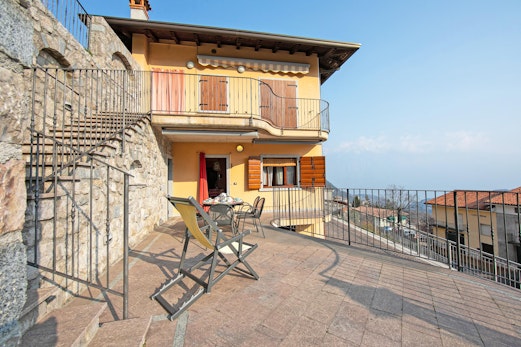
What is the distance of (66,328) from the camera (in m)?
1.50

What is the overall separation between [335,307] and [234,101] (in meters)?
7.19

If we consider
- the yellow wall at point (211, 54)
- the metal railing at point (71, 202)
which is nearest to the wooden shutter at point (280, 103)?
the yellow wall at point (211, 54)

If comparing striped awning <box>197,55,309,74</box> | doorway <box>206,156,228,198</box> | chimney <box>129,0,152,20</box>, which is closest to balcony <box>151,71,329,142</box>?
striped awning <box>197,55,309,74</box>

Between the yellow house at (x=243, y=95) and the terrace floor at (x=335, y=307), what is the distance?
15.2ft

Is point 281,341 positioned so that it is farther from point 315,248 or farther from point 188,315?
point 315,248

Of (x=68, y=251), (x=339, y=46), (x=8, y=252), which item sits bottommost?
(x=68, y=251)

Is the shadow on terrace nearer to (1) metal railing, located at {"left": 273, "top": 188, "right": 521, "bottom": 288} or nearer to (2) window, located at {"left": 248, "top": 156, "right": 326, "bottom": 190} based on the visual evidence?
(1) metal railing, located at {"left": 273, "top": 188, "right": 521, "bottom": 288}

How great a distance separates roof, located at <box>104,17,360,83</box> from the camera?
273 inches

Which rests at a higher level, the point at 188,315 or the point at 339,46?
the point at 339,46

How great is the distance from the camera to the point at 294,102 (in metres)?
8.60

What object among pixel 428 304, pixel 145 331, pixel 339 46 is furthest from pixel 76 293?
pixel 339 46

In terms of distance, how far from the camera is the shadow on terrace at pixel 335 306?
1.76 metres

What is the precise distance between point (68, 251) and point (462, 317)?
398cm

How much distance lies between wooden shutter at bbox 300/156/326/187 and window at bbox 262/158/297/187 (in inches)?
15.7
